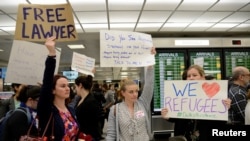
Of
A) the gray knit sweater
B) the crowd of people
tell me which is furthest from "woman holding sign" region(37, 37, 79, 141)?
the gray knit sweater

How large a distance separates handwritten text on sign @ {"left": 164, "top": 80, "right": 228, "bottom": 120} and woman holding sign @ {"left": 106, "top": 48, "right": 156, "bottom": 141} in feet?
0.95

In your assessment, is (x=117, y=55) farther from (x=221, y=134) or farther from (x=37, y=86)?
(x=221, y=134)

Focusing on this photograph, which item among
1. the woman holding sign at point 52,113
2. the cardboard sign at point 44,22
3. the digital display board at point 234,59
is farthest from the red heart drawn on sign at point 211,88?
the digital display board at point 234,59

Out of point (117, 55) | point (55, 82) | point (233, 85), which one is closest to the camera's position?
point (55, 82)

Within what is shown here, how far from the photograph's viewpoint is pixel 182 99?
221 cm

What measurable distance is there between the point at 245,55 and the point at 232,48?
338 mm

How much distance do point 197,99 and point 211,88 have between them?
14 centimetres

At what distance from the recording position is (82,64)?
3.66m

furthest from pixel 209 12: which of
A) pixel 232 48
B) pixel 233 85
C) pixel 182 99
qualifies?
pixel 182 99

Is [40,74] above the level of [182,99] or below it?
above

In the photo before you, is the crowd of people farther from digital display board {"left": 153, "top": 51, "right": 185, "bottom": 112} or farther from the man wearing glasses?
digital display board {"left": 153, "top": 51, "right": 185, "bottom": 112}

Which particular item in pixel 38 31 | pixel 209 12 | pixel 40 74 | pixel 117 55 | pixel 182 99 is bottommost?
pixel 182 99

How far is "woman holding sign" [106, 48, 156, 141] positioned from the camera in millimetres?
2363

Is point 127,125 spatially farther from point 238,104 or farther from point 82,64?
point 82,64
